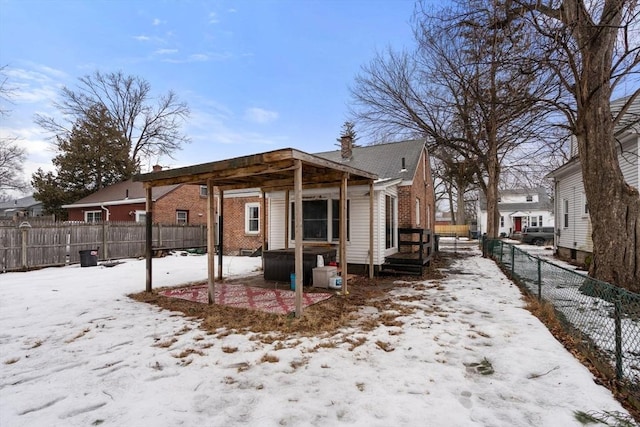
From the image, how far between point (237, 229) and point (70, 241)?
682 centimetres

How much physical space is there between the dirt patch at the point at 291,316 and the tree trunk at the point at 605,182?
465 centimetres

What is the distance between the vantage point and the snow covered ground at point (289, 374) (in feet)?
8.94

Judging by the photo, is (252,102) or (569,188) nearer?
(569,188)

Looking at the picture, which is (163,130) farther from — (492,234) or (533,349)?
(533,349)

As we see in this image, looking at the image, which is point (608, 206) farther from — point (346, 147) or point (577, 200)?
point (346, 147)

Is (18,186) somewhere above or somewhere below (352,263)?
above

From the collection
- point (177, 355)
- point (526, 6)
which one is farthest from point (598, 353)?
point (526, 6)

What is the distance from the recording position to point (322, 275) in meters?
7.73

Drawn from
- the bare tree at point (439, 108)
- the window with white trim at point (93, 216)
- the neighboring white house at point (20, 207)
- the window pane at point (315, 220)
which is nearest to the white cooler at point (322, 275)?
the window pane at point (315, 220)

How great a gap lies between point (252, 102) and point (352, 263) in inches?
505

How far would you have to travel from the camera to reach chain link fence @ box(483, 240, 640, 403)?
327 centimetres

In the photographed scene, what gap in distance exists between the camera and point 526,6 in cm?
572

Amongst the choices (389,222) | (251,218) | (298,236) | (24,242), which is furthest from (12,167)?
(298,236)

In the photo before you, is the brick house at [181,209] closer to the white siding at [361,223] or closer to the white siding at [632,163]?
the white siding at [361,223]
